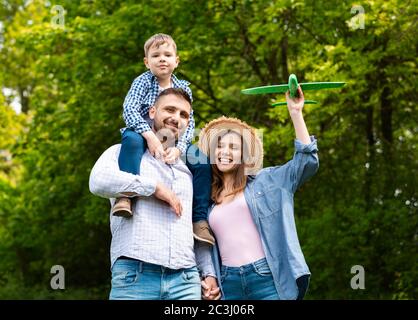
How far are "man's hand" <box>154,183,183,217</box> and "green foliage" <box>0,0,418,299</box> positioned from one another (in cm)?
659

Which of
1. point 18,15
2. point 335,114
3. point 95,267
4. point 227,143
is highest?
point 18,15

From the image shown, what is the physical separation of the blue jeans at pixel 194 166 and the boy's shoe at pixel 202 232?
3 centimetres

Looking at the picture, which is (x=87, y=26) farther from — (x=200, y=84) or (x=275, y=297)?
(x=275, y=297)

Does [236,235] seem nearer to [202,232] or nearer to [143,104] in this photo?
[202,232]

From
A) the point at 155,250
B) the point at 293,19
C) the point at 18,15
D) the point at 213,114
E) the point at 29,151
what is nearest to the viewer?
the point at 155,250

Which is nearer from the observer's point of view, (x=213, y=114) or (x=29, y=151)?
(x=213, y=114)

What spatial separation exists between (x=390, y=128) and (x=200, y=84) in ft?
9.94

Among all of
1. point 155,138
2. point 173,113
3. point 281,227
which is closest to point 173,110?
point 173,113

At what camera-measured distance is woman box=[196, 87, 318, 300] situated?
3.53 metres

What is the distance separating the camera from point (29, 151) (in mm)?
14430

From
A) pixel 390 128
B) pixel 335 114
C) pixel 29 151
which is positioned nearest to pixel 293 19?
pixel 335 114

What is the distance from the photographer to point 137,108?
12.5 ft

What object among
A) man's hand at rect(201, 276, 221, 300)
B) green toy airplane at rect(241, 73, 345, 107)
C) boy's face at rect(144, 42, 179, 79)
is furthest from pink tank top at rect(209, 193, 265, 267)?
boy's face at rect(144, 42, 179, 79)

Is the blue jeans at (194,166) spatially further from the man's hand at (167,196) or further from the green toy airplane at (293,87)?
the green toy airplane at (293,87)
